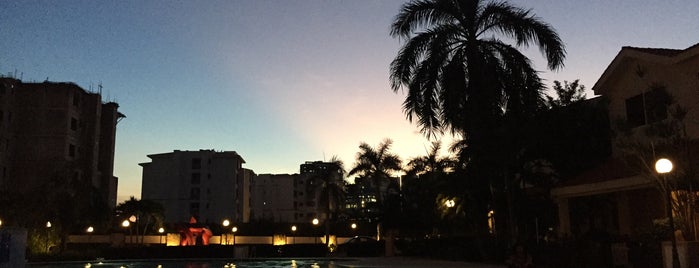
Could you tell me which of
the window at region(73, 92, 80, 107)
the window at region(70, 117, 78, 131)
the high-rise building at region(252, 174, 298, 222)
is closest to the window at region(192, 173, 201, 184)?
the high-rise building at region(252, 174, 298, 222)

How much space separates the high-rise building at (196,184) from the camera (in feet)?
342

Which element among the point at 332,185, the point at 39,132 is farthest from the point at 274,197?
the point at 332,185

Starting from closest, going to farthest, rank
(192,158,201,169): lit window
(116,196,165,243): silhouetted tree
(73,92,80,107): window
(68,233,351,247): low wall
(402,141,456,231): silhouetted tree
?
1. (402,141,456,231): silhouetted tree
2. (68,233,351,247): low wall
3. (116,196,165,243): silhouetted tree
4. (73,92,80,107): window
5. (192,158,201,169): lit window

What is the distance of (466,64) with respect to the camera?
78.3 feet

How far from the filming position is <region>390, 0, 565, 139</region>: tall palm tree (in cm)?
2338

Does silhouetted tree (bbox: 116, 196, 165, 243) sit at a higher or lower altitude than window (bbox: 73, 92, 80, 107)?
lower

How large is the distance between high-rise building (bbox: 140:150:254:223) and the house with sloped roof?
8282 cm

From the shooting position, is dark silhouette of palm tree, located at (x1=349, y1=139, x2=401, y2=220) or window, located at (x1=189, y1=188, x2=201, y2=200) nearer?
dark silhouette of palm tree, located at (x1=349, y1=139, x2=401, y2=220)

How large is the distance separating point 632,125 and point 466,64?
21.6ft

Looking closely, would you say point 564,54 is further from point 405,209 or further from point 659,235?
point 405,209

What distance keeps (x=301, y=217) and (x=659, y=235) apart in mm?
114012

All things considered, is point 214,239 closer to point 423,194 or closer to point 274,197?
point 423,194

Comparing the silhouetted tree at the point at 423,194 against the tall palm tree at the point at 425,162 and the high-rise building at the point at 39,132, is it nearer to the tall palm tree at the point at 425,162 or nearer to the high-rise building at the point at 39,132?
the tall palm tree at the point at 425,162

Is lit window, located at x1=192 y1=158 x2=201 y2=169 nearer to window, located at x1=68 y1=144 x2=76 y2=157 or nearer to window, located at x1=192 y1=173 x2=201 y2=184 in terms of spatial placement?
window, located at x1=192 y1=173 x2=201 y2=184
